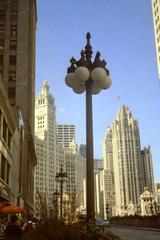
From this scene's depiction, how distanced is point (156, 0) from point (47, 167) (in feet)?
256

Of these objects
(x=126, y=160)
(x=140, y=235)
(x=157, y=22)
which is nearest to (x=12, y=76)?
(x=157, y=22)

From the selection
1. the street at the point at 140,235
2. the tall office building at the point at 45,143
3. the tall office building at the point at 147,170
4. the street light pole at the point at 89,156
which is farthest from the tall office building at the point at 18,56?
the tall office building at the point at 147,170

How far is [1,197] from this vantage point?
3020 cm

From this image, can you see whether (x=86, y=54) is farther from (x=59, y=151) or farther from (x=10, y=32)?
(x=59, y=151)

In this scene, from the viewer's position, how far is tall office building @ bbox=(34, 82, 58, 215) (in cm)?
12962

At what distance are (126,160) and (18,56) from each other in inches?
4966

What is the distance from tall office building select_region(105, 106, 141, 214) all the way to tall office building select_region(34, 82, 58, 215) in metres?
41.7

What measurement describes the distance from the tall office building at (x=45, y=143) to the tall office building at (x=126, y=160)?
1640 inches

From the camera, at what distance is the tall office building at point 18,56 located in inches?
2575

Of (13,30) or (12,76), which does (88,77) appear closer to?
(12,76)

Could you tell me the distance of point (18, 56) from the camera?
6831 cm

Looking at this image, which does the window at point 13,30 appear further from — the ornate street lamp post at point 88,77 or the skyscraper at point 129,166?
the skyscraper at point 129,166

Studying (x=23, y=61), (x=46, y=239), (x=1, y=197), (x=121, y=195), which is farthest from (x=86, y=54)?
(x=121, y=195)

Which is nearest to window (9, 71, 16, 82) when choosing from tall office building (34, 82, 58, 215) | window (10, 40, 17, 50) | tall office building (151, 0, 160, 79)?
window (10, 40, 17, 50)
